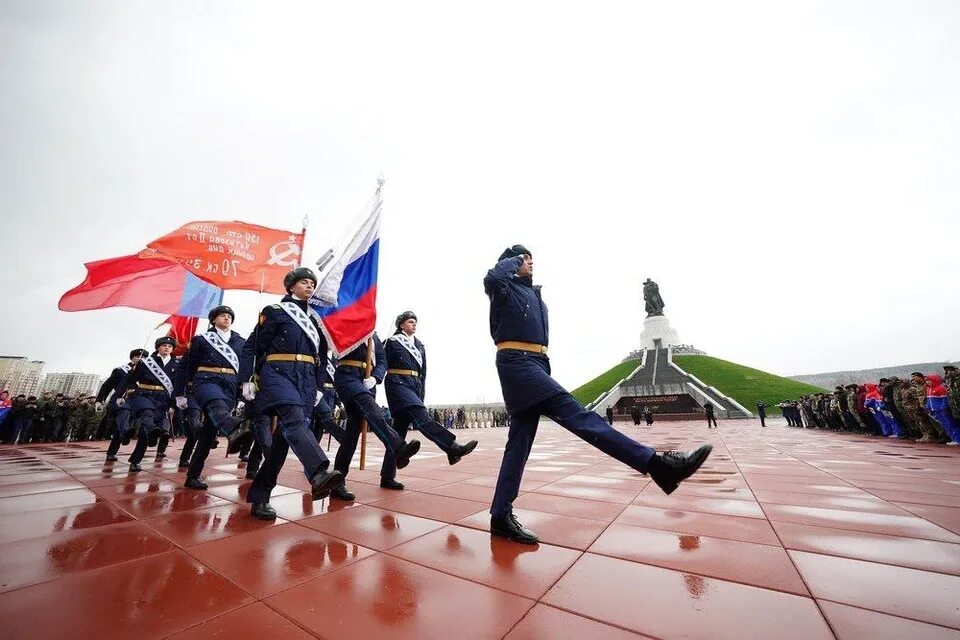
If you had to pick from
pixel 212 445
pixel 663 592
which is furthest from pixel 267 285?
pixel 663 592

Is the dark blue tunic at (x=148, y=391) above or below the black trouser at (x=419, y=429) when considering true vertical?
above

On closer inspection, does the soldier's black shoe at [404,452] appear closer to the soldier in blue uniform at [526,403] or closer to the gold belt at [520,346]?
the soldier in blue uniform at [526,403]

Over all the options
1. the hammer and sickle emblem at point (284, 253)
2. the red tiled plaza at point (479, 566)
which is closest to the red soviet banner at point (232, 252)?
the hammer and sickle emblem at point (284, 253)

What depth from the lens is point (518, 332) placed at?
328cm

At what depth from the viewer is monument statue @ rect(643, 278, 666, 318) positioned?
6275 centimetres

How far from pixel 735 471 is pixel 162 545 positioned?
6942 mm

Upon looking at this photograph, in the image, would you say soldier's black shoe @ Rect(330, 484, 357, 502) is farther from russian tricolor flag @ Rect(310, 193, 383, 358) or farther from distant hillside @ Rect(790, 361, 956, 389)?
distant hillside @ Rect(790, 361, 956, 389)

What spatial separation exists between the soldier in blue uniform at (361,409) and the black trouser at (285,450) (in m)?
0.78

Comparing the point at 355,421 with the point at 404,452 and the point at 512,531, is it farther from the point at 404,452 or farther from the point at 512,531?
the point at 512,531

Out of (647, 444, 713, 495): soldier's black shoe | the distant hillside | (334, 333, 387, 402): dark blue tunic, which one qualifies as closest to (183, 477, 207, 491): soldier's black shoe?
(334, 333, 387, 402): dark blue tunic

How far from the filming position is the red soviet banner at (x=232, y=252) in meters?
9.09

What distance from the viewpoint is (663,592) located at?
2.00 meters

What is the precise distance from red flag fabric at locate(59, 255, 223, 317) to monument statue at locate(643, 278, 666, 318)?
6215 cm

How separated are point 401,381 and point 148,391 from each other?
209 inches
